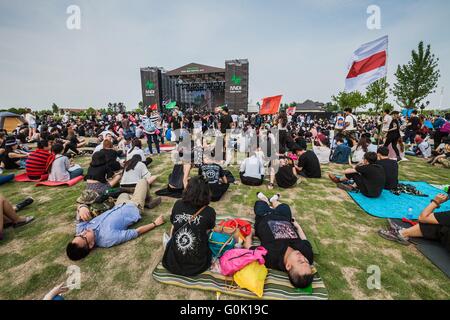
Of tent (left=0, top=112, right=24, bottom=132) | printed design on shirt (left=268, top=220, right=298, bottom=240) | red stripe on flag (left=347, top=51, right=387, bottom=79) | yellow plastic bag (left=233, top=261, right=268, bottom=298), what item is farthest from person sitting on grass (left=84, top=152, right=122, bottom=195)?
tent (left=0, top=112, right=24, bottom=132)

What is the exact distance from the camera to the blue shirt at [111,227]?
3.09 meters

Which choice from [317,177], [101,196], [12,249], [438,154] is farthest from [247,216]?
[438,154]

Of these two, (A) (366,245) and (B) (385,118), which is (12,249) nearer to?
(A) (366,245)

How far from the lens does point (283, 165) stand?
5.72 meters

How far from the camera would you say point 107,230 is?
123 inches

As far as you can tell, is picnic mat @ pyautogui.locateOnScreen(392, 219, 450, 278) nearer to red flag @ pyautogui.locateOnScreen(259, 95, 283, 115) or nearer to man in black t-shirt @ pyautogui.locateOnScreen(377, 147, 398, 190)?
man in black t-shirt @ pyautogui.locateOnScreen(377, 147, 398, 190)

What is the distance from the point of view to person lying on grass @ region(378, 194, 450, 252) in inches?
117

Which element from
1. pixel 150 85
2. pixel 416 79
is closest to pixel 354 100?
pixel 416 79

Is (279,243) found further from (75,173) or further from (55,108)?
(55,108)

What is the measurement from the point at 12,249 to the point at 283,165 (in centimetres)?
578

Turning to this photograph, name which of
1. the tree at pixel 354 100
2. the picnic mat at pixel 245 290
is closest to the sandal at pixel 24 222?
the picnic mat at pixel 245 290

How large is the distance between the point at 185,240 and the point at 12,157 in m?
8.51

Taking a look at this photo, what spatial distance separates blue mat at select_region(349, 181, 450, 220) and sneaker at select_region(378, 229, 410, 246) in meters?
0.62

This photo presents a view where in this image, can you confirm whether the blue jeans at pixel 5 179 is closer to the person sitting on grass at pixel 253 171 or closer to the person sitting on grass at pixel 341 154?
the person sitting on grass at pixel 253 171
